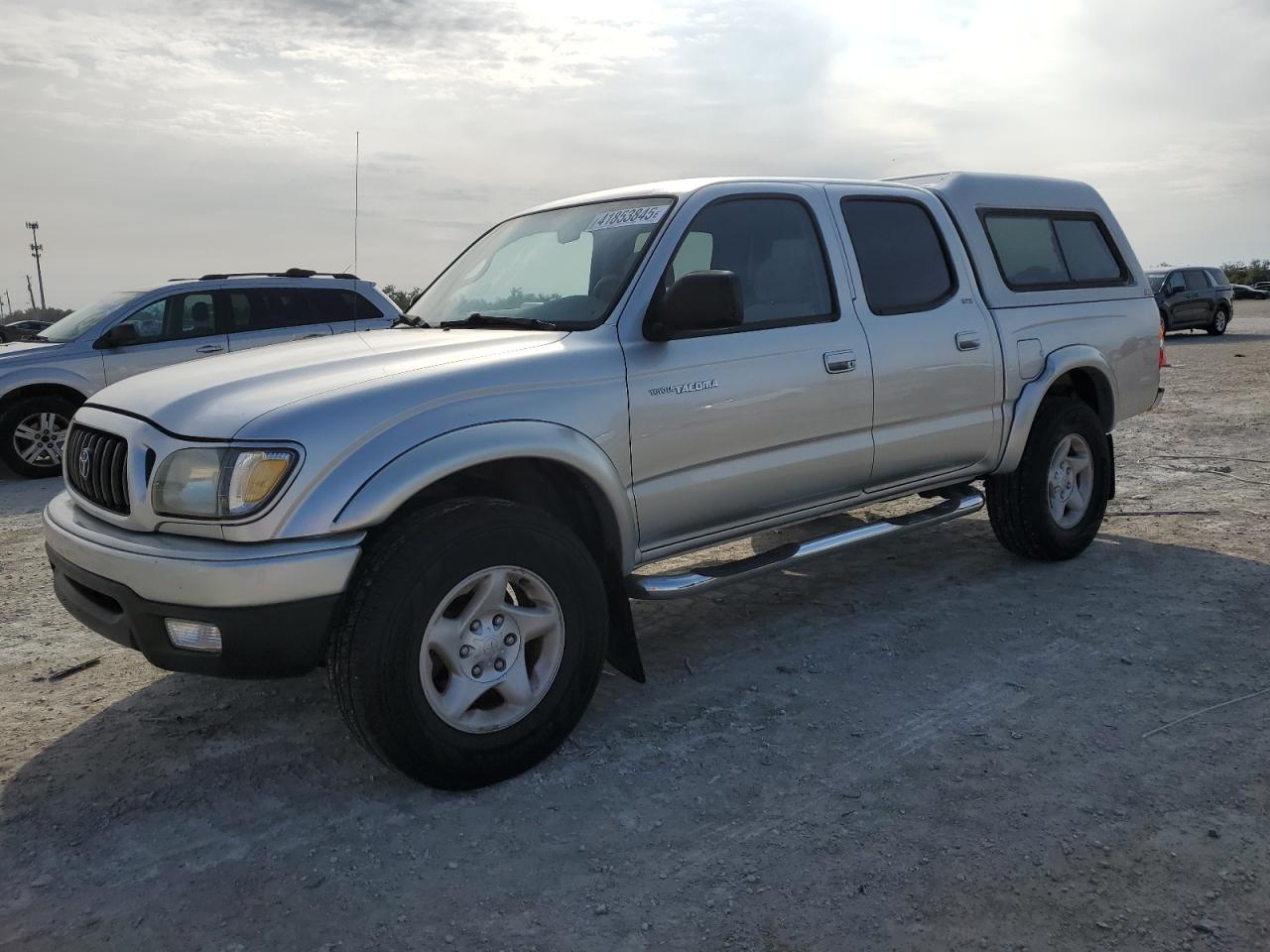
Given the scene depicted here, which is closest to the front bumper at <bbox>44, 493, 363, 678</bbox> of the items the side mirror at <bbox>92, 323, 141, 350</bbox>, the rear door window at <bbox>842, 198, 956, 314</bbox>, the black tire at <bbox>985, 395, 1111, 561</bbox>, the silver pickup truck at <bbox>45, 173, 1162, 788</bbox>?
the silver pickup truck at <bbox>45, 173, 1162, 788</bbox>

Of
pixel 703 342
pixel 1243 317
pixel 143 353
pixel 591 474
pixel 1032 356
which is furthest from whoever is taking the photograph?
pixel 1243 317

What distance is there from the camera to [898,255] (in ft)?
15.8

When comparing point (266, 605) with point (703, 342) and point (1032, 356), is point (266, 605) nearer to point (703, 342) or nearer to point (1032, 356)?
point (703, 342)

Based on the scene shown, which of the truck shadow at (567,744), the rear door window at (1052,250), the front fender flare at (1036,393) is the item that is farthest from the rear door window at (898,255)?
the truck shadow at (567,744)

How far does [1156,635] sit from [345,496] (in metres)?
3.44

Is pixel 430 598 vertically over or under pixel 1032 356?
under

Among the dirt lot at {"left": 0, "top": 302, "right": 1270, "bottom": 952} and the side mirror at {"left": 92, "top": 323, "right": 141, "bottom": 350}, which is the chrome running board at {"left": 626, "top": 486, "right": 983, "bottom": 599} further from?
the side mirror at {"left": 92, "top": 323, "right": 141, "bottom": 350}

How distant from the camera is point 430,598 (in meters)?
3.10

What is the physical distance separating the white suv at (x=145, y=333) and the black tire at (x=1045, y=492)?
6.27 meters

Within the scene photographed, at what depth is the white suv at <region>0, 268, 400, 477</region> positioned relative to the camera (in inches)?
366

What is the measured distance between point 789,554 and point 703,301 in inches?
46.1

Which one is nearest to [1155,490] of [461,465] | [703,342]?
[703,342]

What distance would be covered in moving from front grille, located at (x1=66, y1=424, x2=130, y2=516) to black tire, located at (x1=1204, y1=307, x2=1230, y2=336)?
2541 centimetres

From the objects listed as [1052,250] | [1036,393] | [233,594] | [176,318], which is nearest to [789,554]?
[1036,393]
